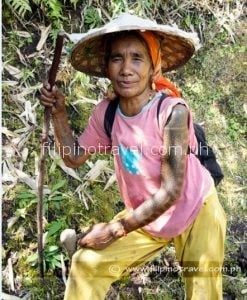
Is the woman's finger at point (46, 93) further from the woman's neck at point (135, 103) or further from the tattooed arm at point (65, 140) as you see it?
the woman's neck at point (135, 103)

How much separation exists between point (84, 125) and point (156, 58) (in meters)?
1.27

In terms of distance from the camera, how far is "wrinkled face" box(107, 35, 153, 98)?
2186 millimetres

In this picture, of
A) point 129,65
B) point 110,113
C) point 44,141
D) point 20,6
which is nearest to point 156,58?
point 129,65

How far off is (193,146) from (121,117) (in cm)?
29

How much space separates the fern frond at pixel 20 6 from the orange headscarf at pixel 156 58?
1460 millimetres

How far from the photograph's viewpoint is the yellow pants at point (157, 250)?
227 centimetres

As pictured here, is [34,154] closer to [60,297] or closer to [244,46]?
[60,297]

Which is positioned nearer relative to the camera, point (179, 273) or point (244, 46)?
point (179, 273)

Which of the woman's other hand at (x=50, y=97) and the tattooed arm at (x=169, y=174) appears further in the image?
the woman's other hand at (x=50, y=97)

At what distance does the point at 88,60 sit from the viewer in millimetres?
2416

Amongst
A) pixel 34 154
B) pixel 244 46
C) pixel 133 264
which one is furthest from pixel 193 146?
pixel 244 46

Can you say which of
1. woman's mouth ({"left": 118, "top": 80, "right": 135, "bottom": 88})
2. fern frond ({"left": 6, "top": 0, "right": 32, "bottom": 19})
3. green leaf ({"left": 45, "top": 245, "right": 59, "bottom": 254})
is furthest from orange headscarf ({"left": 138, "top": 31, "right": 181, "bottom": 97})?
fern frond ({"left": 6, "top": 0, "right": 32, "bottom": 19})

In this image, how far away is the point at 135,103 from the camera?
7.38 feet

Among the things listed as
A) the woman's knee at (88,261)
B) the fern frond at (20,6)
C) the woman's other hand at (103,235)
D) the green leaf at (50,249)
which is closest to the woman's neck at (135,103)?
the woman's other hand at (103,235)
